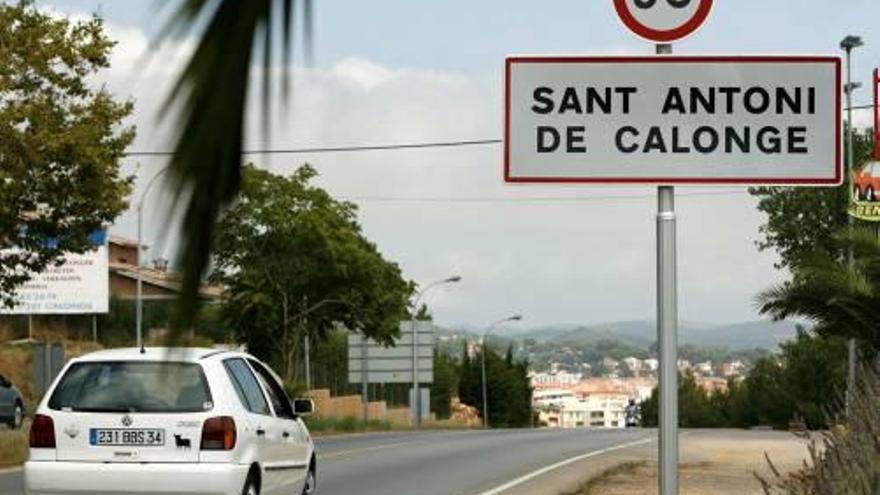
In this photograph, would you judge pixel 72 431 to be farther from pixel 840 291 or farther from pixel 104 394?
pixel 840 291

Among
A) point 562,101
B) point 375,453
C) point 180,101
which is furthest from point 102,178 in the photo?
point 180,101

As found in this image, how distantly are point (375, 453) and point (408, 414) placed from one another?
1787 inches

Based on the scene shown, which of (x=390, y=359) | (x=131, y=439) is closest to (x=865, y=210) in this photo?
(x=131, y=439)

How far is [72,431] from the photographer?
11508mm

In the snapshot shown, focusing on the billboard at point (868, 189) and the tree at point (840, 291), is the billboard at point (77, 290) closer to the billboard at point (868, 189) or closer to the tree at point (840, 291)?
the billboard at point (868, 189)

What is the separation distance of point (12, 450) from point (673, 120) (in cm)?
2251

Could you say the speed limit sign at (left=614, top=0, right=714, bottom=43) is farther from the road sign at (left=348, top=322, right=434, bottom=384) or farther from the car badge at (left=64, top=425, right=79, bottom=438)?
the road sign at (left=348, top=322, right=434, bottom=384)

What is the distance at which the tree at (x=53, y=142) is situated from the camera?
24.5 metres

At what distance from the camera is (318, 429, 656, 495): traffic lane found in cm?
1986

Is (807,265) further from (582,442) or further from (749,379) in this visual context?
(749,379)

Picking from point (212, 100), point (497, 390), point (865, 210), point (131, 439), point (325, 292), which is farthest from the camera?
point (497, 390)

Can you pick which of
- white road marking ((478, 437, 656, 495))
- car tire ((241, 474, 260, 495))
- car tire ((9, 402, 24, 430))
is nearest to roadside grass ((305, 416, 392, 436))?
car tire ((9, 402, 24, 430))

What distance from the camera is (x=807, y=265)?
2109cm

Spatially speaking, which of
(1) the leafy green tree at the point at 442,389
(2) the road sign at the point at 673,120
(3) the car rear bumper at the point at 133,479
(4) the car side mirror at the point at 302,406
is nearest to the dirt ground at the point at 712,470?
(4) the car side mirror at the point at 302,406
